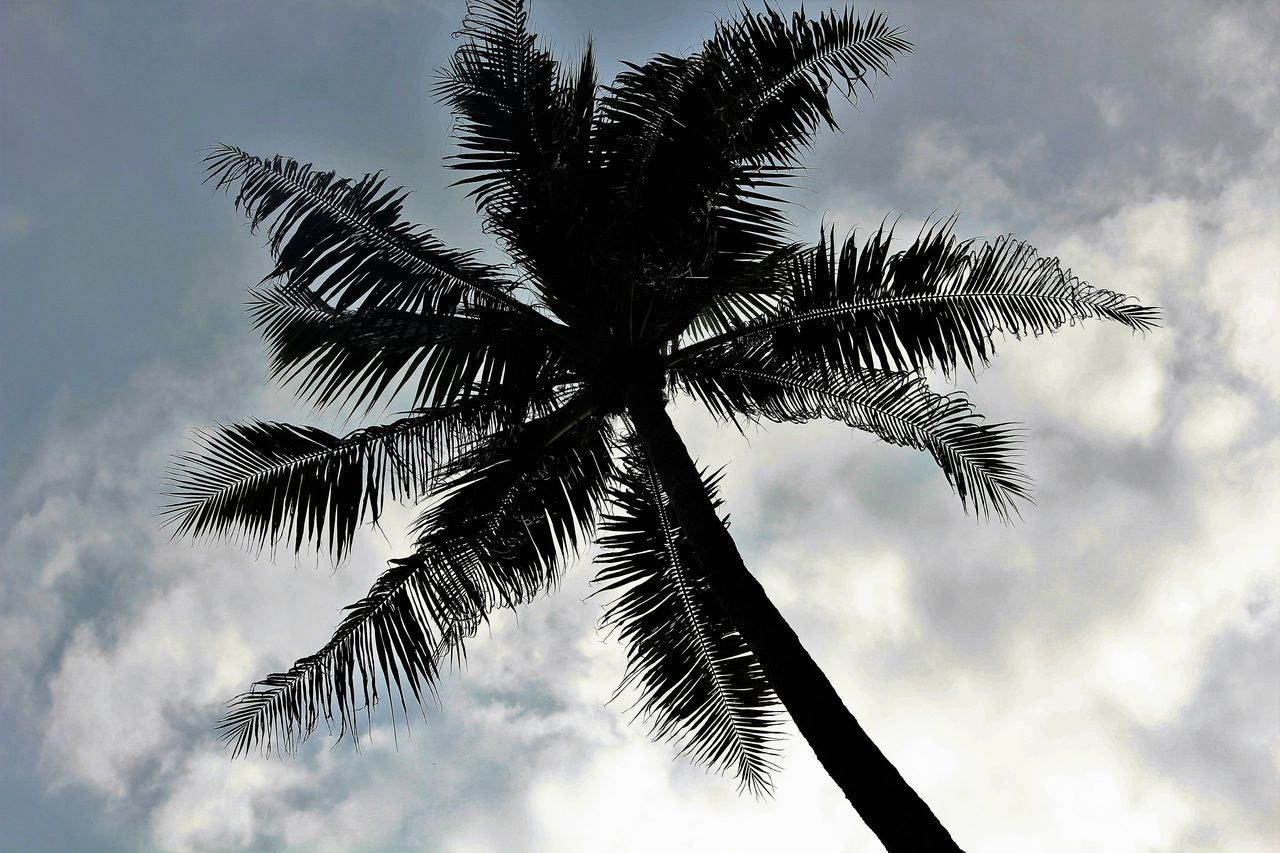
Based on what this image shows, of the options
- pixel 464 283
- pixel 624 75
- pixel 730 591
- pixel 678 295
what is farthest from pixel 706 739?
pixel 624 75

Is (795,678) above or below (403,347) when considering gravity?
below

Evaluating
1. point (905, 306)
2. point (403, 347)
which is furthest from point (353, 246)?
point (905, 306)

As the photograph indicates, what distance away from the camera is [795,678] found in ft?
14.3

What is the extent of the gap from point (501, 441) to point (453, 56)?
329cm

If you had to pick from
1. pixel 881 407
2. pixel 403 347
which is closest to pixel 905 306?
pixel 881 407

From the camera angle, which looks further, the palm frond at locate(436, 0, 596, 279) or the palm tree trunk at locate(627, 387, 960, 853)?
the palm frond at locate(436, 0, 596, 279)

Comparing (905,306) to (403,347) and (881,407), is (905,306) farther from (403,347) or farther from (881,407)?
(403,347)

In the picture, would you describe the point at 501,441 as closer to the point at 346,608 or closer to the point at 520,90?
the point at 346,608

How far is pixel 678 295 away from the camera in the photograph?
6.77 m

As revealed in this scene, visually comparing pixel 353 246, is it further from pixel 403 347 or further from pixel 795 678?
pixel 795 678

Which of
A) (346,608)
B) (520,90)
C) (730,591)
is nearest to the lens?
(730,591)

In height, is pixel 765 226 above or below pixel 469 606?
above

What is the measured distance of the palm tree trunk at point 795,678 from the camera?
3.72 metres

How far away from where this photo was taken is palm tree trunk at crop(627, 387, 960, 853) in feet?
12.2
